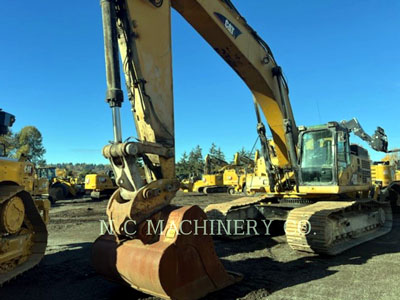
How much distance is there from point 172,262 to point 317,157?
496cm

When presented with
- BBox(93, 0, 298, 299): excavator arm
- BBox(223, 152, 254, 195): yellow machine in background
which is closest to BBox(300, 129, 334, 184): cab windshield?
BBox(93, 0, 298, 299): excavator arm

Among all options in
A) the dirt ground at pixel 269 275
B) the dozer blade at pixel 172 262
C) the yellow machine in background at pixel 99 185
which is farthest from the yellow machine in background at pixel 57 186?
the dozer blade at pixel 172 262

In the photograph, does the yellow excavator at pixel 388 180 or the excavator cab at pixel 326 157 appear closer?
the excavator cab at pixel 326 157

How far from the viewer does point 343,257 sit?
6520 millimetres

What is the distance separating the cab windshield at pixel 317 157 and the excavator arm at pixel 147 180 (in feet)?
12.4

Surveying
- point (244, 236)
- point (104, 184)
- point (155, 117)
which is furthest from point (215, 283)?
point (104, 184)

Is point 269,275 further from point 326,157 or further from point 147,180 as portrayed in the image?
point 326,157

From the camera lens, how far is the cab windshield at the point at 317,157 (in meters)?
7.56

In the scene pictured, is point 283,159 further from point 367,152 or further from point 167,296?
point 167,296

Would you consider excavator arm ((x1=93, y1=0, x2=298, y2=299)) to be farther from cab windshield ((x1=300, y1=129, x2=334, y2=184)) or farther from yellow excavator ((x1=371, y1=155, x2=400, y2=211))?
yellow excavator ((x1=371, y1=155, x2=400, y2=211))

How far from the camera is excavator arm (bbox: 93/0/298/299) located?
402 cm

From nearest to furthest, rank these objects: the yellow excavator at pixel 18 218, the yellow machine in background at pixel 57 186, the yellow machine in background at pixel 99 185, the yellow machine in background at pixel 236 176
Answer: the yellow excavator at pixel 18 218 → the yellow machine in background at pixel 99 185 → the yellow machine in background at pixel 57 186 → the yellow machine in background at pixel 236 176

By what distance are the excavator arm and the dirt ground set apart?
1.49 ft

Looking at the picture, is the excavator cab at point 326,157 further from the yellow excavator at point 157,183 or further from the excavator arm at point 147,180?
the excavator arm at point 147,180
